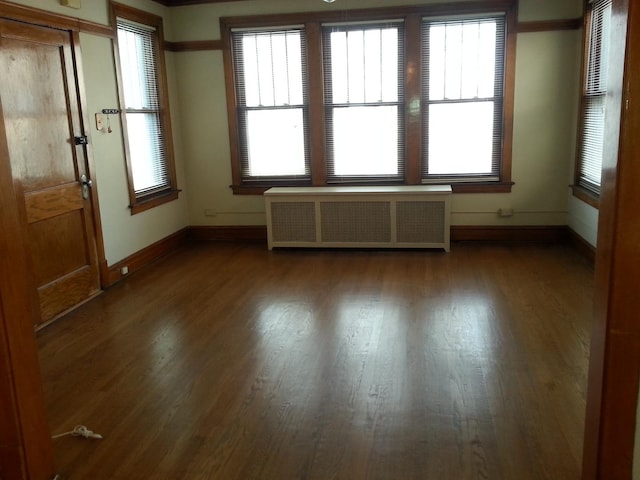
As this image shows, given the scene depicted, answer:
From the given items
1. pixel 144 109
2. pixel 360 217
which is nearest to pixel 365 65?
pixel 360 217

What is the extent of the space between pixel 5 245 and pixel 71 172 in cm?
252

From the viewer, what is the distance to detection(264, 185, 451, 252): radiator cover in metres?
5.59

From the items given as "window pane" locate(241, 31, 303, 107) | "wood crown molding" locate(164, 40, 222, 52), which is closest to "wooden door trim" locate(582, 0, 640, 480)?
"window pane" locate(241, 31, 303, 107)

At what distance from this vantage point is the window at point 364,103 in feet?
19.0

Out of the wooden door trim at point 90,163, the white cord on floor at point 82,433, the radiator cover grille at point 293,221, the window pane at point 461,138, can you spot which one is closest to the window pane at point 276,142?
the radiator cover grille at point 293,221

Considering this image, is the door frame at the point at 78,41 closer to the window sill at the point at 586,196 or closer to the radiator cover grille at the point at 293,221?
the radiator cover grille at the point at 293,221

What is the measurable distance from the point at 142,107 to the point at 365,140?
7.56 feet

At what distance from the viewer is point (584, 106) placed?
5328 mm

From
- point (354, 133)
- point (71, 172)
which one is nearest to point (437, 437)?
point (71, 172)

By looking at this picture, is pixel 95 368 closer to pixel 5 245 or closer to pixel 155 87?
pixel 5 245

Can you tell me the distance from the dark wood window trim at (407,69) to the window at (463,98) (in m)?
0.08

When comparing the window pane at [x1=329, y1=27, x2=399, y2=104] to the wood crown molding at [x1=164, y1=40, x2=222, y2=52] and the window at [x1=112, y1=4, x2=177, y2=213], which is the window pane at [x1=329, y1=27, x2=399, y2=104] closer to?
the wood crown molding at [x1=164, y1=40, x2=222, y2=52]

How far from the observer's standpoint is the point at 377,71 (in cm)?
Result: 583

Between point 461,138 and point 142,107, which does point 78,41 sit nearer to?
point 142,107
